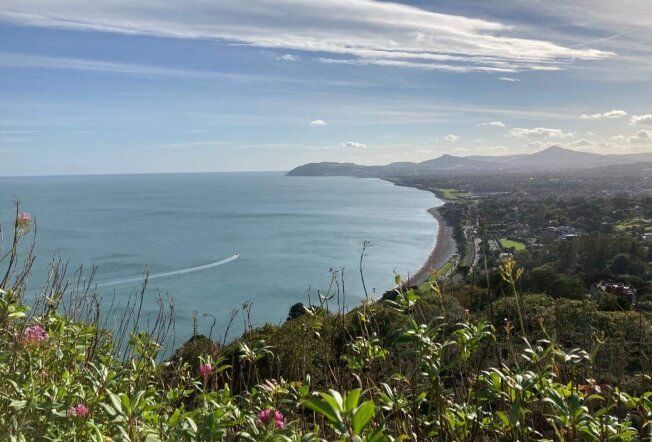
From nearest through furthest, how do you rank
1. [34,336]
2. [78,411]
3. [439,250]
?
[78,411], [34,336], [439,250]

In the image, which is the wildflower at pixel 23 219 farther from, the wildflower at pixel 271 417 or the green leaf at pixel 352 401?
the green leaf at pixel 352 401

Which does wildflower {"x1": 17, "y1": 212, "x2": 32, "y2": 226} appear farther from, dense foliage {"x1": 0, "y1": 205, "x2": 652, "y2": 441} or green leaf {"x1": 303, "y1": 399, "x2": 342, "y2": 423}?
green leaf {"x1": 303, "y1": 399, "x2": 342, "y2": 423}

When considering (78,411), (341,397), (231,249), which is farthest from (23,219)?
(231,249)

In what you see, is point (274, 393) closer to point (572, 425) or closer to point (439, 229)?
point (572, 425)

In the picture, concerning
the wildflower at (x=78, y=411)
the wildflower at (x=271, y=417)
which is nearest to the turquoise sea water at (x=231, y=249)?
the wildflower at (x=78, y=411)

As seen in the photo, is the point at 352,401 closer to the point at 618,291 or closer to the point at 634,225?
the point at 618,291

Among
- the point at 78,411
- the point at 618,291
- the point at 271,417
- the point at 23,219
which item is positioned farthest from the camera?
the point at 618,291


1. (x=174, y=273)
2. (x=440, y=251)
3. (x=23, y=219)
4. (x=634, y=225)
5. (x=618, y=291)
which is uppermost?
(x=23, y=219)
